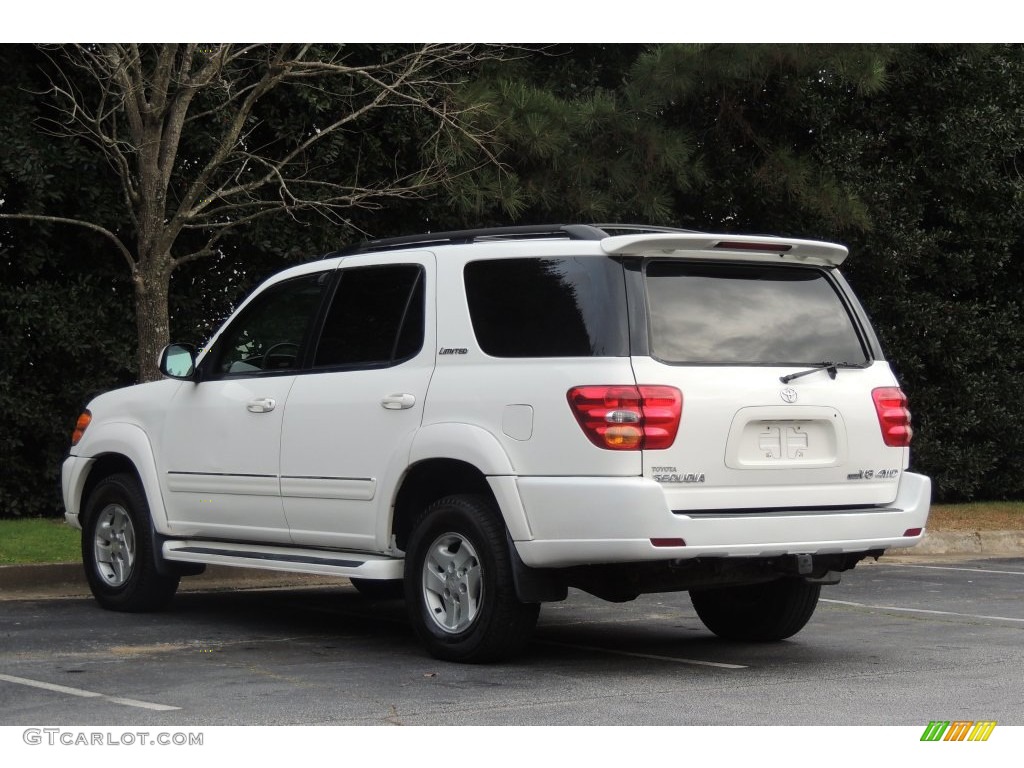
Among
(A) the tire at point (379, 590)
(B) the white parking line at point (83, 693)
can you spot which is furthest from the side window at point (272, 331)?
(B) the white parking line at point (83, 693)

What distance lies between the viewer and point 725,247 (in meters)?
7.34

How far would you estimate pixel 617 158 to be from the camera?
49.8ft

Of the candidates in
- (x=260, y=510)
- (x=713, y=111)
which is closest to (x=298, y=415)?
(x=260, y=510)

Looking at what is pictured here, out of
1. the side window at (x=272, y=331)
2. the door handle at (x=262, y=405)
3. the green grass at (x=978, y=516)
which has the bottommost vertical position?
the green grass at (x=978, y=516)

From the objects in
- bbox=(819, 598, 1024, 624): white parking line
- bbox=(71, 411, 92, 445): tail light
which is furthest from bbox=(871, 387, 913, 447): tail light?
bbox=(71, 411, 92, 445): tail light

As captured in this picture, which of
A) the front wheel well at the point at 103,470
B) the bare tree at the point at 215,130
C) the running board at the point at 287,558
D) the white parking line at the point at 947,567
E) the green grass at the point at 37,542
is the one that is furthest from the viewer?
the white parking line at the point at 947,567

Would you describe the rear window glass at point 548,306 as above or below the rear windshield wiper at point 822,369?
above

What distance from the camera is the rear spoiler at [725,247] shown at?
279 inches

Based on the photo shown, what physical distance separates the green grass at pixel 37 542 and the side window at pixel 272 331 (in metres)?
2.92

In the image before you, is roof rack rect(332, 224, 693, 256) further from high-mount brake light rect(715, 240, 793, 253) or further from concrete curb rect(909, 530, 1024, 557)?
concrete curb rect(909, 530, 1024, 557)

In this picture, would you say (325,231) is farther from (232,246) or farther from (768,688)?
(768,688)

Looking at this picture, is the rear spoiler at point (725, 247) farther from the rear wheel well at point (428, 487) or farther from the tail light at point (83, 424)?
the tail light at point (83, 424)

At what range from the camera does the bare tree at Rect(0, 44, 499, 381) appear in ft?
40.5
